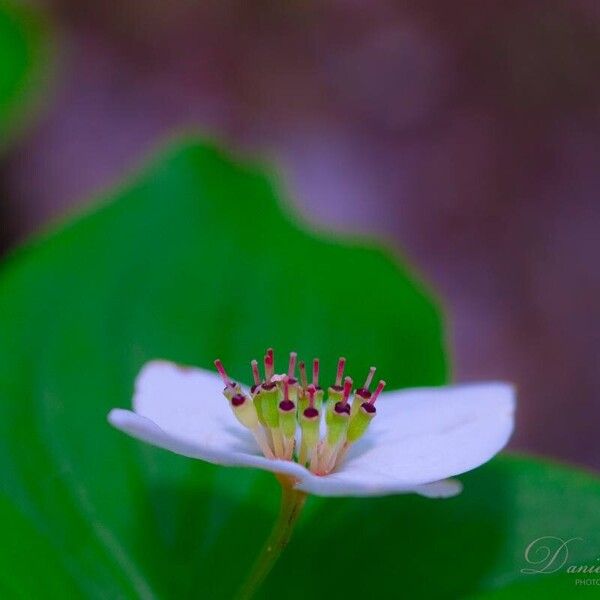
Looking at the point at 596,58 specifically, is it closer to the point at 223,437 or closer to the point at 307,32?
the point at 307,32

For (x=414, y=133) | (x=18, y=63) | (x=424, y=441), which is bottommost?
(x=424, y=441)

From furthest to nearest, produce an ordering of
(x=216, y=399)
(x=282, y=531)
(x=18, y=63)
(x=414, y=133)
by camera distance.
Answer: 1. (x=414, y=133)
2. (x=18, y=63)
3. (x=216, y=399)
4. (x=282, y=531)

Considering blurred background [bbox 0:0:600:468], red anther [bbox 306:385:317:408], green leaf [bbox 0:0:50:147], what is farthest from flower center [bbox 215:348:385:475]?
blurred background [bbox 0:0:600:468]

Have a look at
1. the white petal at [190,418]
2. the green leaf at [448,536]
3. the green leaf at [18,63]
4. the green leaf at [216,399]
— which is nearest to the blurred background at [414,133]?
the green leaf at [18,63]

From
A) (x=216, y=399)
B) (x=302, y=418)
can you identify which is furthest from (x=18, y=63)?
(x=302, y=418)

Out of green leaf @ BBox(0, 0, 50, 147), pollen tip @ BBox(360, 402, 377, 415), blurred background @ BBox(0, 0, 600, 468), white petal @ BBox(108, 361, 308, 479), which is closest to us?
white petal @ BBox(108, 361, 308, 479)

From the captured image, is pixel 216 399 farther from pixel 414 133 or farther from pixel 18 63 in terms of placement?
pixel 414 133

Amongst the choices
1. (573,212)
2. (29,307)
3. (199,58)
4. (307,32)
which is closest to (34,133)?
(199,58)

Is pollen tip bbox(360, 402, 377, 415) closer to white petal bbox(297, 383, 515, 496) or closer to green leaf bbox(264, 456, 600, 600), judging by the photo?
white petal bbox(297, 383, 515, 496)

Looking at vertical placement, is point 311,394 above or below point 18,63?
below

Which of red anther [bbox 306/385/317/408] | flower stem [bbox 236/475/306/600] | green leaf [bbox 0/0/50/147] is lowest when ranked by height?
flower stem [bbox 236/475/306/600]
